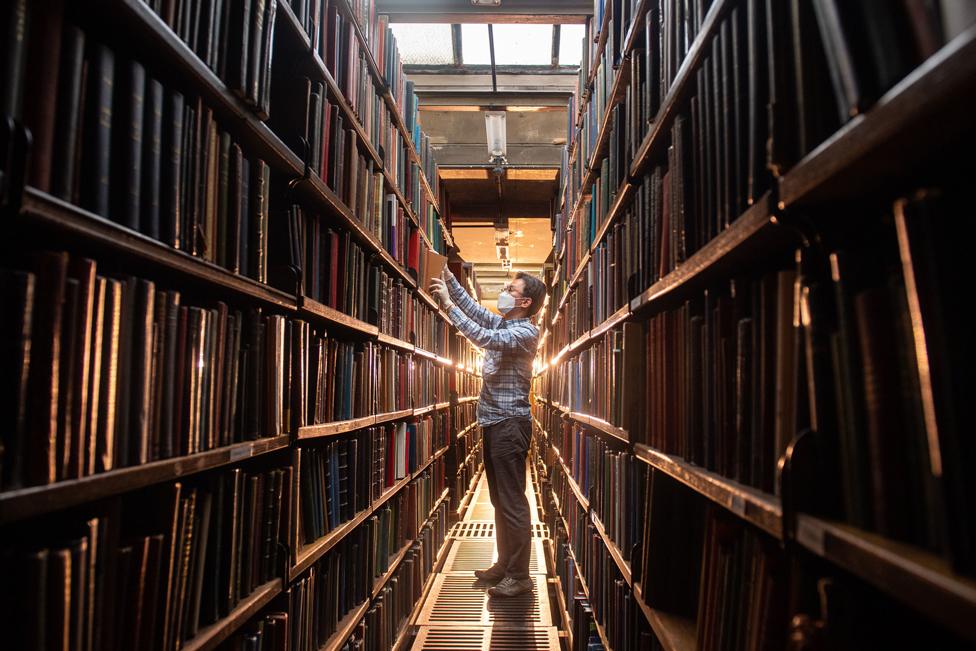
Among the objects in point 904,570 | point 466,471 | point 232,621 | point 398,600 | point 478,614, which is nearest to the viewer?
point 904,570

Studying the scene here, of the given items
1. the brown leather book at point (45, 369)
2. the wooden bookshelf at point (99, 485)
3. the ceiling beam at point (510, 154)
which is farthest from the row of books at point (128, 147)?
the ceiling beam at point (510, 154)

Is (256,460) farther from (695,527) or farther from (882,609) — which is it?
(882,609)

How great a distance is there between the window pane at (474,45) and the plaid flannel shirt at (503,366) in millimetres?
2236

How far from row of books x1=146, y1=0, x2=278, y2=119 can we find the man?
228 cm

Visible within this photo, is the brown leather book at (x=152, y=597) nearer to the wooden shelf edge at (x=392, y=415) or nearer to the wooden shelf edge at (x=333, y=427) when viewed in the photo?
the wooden shelf edge at (x=333, y=427)

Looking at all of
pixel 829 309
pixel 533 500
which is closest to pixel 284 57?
pixel 829 309

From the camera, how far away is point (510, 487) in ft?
11.0

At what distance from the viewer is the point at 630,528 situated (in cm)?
162

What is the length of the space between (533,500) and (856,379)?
6523 millimetres

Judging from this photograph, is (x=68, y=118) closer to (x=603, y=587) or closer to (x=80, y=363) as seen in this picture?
(x=80, y=363)

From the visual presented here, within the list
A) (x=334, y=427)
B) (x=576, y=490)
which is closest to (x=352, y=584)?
(x=334, y=427)

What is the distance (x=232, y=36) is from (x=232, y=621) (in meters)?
1.21

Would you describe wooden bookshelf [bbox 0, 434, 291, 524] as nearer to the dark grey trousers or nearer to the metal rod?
the dark grey trousers

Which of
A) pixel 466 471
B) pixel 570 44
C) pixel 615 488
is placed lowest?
pixel 466 471
